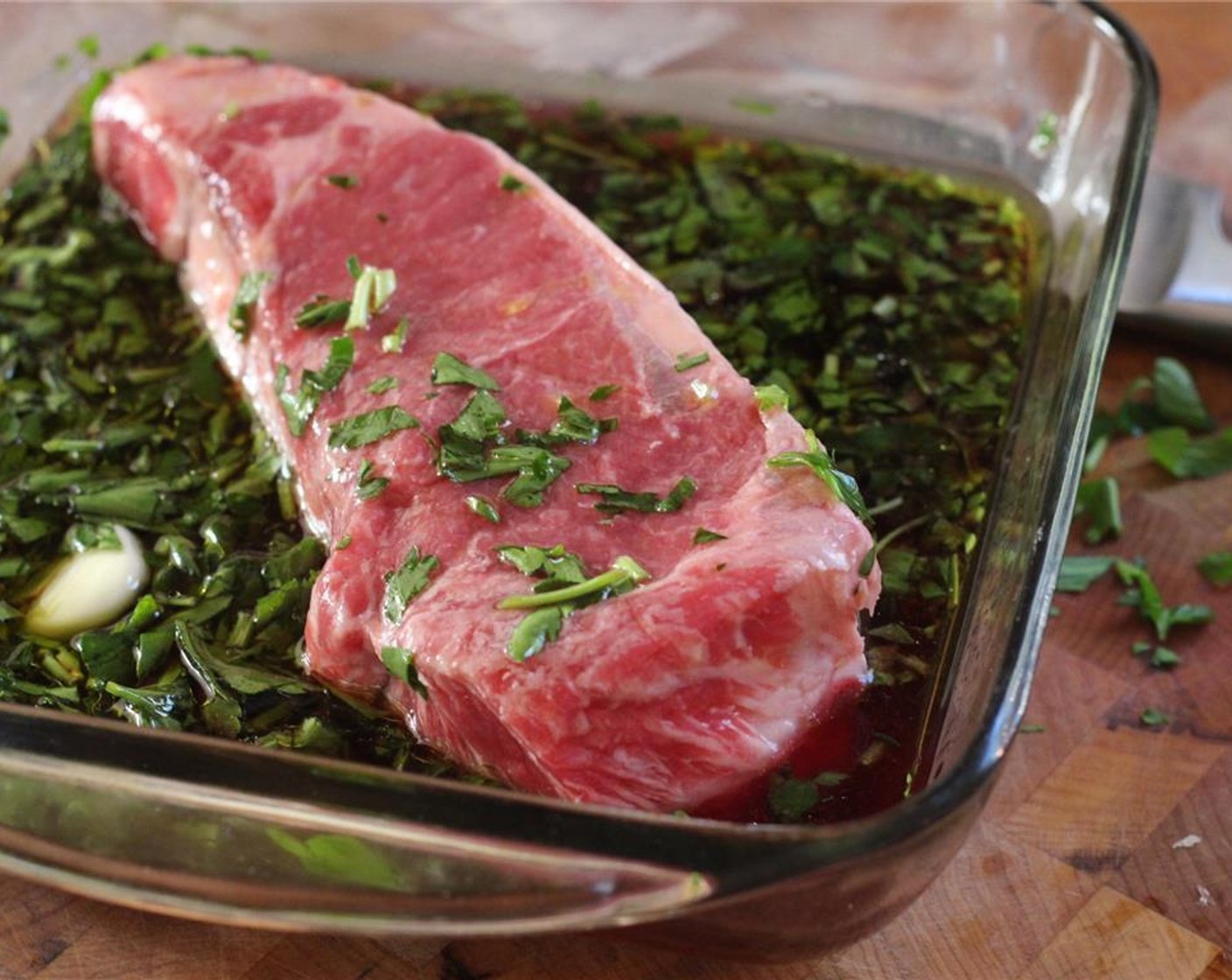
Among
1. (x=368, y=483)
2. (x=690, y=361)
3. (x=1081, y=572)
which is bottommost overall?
(x=1081, y=572)

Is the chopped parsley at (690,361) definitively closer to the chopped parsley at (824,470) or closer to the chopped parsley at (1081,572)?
the chopped parsley at (824,470)

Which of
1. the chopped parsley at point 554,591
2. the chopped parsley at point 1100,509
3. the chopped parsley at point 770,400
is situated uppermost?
the chopped parsley at point 770,400

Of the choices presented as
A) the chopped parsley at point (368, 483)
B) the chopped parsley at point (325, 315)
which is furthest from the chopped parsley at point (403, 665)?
the chopped parsley at point (325, 315)

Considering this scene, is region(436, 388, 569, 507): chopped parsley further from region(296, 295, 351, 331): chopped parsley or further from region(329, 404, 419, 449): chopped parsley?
region(296, 295, 351, 331): chopped parsley

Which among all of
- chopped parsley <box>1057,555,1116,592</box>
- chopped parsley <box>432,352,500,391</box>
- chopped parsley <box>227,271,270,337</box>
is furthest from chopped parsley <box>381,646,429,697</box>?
chopped parsley <box>1057,555,1116,592</box>

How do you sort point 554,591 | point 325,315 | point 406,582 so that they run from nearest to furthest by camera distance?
1. point 554,591
2. point 406,582
3. point 325,315

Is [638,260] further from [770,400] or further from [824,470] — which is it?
[824,470]

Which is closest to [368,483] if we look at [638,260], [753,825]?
[753,825]

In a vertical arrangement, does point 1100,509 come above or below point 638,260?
below

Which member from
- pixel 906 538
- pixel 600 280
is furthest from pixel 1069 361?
pixel 600 280
